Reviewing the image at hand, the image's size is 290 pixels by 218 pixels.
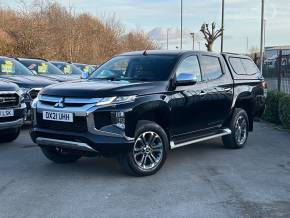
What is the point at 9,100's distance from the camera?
8211 mm

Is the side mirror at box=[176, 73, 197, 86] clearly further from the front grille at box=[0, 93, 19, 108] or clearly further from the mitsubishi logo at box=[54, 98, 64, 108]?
the front grille at box=[0, 93, 19, 108]

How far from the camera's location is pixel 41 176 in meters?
6.37

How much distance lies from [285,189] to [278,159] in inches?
76.7

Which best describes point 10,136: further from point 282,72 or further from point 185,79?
point 282,72

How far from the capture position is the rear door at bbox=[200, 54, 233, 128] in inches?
304

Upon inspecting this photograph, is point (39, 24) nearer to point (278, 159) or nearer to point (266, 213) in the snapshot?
point (278, 159)

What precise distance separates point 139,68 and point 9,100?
2559 millimetres

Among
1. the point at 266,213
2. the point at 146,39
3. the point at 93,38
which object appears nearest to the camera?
the point at 266,213

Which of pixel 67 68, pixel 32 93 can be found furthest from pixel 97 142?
pixel 67 68

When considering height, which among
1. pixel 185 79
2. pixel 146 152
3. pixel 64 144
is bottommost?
pixel 146 152

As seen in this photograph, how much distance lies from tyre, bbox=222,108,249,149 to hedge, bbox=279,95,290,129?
6.53ft

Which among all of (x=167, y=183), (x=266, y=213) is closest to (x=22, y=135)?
(x=167, y=183)

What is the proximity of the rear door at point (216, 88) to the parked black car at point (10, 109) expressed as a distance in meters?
3.35

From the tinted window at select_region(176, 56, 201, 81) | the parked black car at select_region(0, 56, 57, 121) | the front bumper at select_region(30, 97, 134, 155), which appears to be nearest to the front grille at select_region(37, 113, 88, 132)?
the front bumper at select_region(30, 97, 134, 155)
